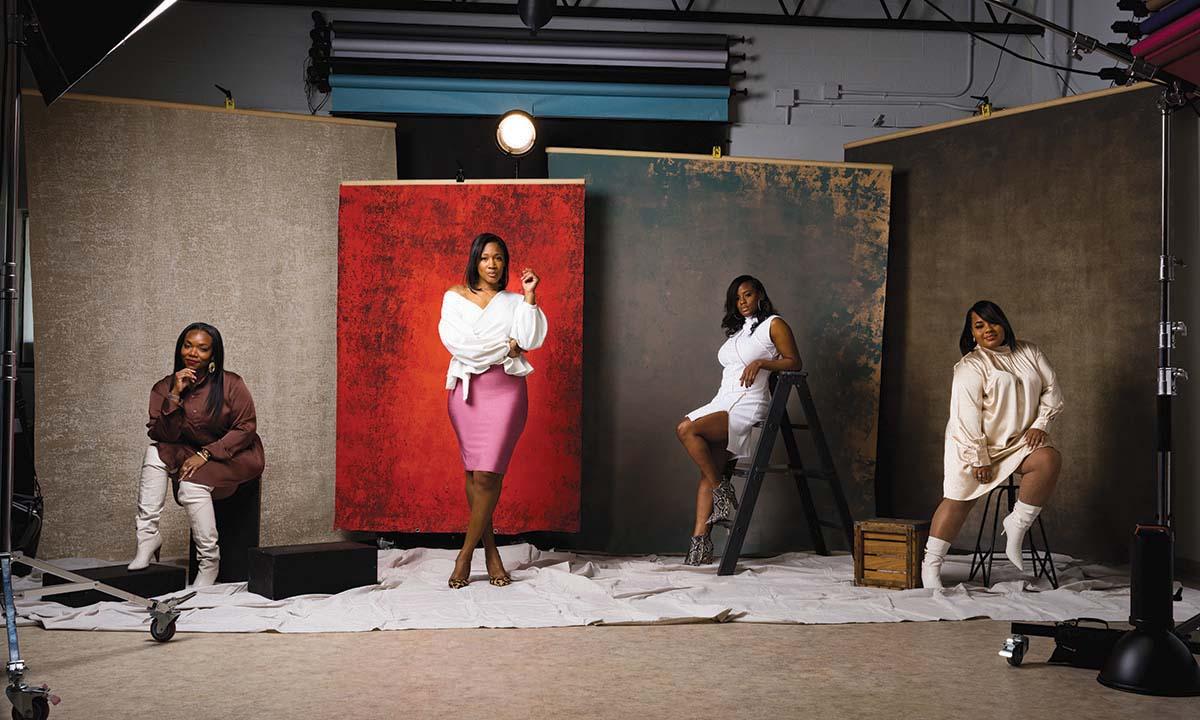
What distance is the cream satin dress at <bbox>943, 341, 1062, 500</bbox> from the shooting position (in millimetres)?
5039

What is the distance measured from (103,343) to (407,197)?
1.84 metres

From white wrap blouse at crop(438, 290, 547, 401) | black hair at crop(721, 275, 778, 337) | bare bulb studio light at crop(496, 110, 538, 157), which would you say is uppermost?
bare bulb studio light at crop(496, 110, 538, 157)

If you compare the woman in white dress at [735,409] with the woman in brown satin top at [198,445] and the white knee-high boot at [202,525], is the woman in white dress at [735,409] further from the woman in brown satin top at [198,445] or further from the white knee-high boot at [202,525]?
the white knee-high boot at [202,525]

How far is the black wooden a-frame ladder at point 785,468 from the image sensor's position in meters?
5.37

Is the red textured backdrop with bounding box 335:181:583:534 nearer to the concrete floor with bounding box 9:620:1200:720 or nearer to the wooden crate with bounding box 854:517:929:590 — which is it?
the wooden crate with bounding box 854:517:929:590

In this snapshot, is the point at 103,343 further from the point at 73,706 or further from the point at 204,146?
the point at 73,706

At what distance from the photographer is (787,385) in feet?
18.2

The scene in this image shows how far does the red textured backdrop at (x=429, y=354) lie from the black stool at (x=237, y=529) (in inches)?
34.0

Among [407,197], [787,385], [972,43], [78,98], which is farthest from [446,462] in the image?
[972,43]

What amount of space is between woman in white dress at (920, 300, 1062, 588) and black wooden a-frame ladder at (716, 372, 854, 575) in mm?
681

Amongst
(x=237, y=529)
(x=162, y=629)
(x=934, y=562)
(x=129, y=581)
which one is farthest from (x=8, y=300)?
(x=934, y=562)

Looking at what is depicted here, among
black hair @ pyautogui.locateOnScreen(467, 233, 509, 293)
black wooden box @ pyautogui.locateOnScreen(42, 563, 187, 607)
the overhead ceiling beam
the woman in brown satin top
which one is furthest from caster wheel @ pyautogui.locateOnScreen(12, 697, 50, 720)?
the overhead ceiling beam

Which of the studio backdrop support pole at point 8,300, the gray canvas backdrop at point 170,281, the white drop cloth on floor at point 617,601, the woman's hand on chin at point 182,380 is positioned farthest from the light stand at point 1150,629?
the gray canvas backdrop at point 170,281

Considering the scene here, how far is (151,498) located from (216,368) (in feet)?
2.21
